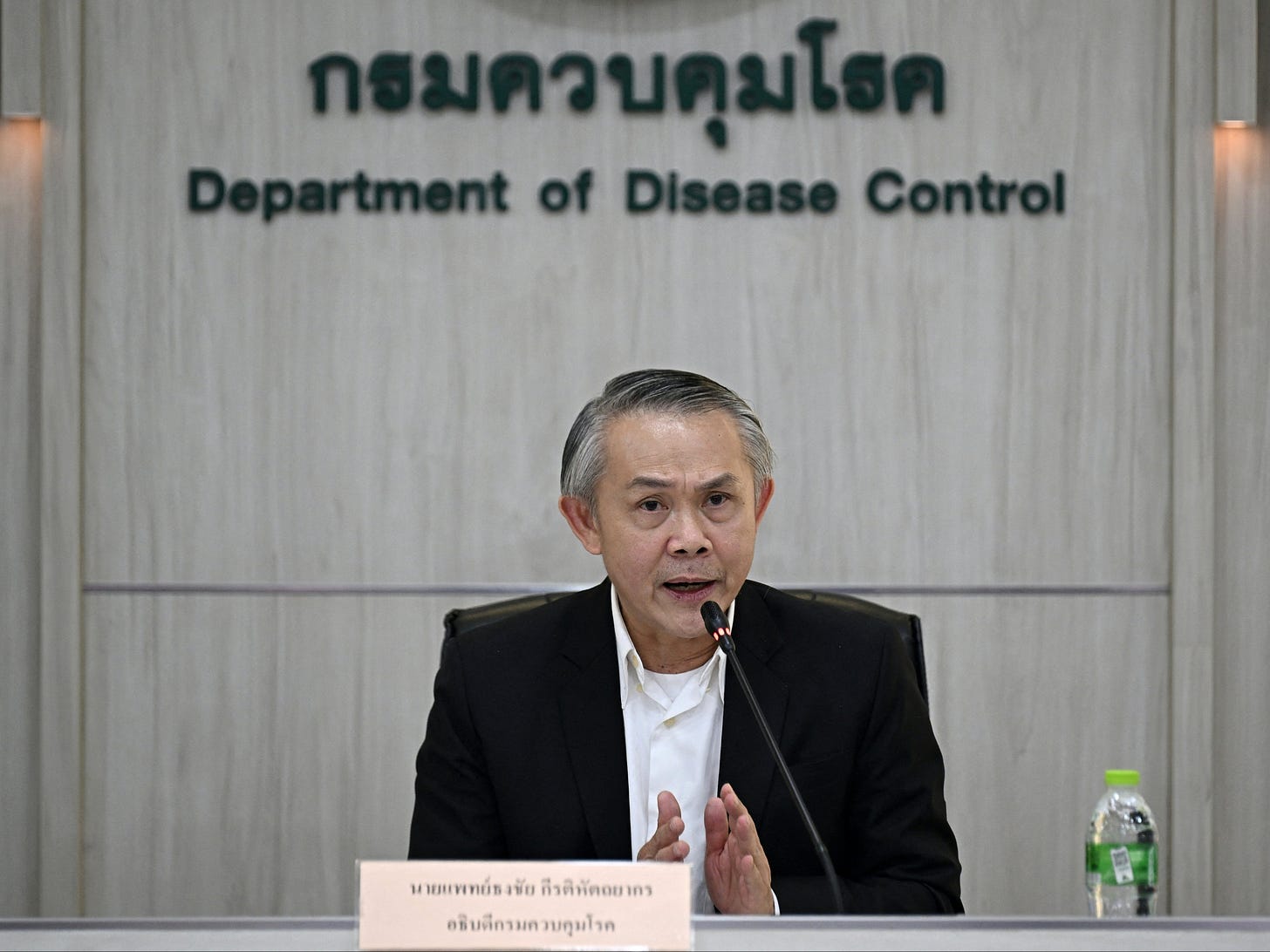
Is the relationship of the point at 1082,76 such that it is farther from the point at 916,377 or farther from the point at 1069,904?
the point at 1069,904

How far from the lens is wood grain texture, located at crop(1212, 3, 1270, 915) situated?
3344 millimetres

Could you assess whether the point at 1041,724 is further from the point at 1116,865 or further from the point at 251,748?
the point at 251,748

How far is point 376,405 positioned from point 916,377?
4.33 feet

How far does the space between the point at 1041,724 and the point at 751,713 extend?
5.12 ft

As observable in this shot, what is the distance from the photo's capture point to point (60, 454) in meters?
3.22

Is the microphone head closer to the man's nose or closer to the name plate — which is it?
the man's nose

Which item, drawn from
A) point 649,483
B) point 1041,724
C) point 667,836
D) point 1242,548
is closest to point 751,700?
point 667,836

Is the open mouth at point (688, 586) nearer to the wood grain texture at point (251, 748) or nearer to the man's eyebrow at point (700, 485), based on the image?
the man's eyebrow at point (700, 485)

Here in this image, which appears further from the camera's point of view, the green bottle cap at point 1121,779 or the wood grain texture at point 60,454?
the wood grain texture at point 60,454

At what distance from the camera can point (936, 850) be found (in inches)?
75.0

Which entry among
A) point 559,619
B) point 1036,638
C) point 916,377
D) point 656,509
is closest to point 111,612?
point 559,619

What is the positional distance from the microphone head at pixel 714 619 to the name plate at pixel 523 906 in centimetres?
62

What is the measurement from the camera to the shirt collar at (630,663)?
6.75 ft

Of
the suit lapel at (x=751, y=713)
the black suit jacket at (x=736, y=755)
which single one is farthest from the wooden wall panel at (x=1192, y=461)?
the suit lapel at (x=751, y=713)
